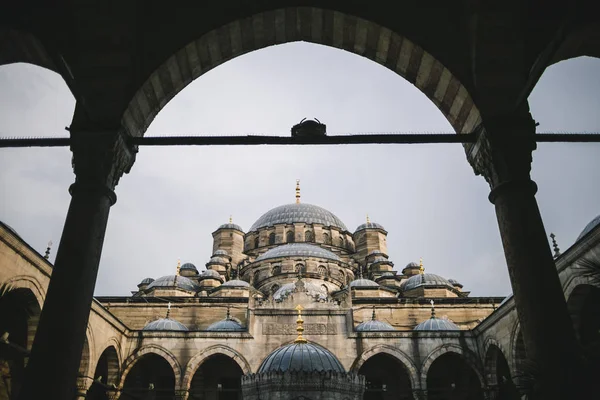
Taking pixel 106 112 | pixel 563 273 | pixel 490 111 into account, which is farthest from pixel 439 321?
pixel 106 112

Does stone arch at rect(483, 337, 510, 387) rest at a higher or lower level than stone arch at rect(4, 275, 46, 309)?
lower

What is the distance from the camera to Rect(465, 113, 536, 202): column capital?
5.73 metres

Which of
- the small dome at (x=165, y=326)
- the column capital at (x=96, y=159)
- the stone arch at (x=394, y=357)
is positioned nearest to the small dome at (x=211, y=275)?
the small dome at (x=165, y=326)

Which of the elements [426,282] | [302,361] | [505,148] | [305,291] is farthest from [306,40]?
[426,282]

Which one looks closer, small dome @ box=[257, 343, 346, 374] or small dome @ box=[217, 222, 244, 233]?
small dome @ box=[257, 343, 346, 374]

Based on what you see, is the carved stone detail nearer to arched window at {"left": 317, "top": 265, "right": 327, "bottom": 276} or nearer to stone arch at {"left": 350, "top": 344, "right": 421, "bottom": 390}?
stone arch at {"left": 350, "top": 344, "right": 421, "bottom": 390}

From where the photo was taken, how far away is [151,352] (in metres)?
20.1

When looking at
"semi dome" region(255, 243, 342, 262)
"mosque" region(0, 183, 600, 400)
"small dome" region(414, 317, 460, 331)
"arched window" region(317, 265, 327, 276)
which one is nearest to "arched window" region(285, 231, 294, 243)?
"mosque" region(0, 183, 600, 400)

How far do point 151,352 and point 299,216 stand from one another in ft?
79.9

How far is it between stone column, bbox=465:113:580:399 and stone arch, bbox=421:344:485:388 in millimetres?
15393

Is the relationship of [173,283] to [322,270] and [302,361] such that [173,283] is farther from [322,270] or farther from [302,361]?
[302,361]

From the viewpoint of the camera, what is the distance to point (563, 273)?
1348 cm

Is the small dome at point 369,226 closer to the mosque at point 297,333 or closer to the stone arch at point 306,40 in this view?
the mosque at point 297,333

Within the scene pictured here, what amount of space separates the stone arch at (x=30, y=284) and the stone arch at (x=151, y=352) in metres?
7.49
